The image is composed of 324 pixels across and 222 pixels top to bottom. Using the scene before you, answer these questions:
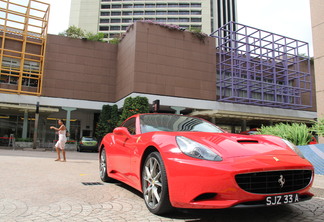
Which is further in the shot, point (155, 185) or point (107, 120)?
point (107, 120)

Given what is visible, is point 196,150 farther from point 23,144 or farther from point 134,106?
point 23,144

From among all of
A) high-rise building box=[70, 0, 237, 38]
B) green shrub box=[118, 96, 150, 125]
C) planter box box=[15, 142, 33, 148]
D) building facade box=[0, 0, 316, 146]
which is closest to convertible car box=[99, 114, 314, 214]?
green shrub box=[118, 96, 150, 125]

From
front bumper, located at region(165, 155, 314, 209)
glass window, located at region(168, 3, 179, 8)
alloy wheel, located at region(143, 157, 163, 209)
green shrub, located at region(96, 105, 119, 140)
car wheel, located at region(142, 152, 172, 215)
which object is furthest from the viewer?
glass window, located at region(168, 3, 179, 8)

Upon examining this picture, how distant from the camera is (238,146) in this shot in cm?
295

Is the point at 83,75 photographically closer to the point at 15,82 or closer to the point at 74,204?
the point at 15,82

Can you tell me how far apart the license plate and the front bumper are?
0.05 metres

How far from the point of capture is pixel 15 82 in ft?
88.9

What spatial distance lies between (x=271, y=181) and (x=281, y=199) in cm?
19

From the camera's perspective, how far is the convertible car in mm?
2516

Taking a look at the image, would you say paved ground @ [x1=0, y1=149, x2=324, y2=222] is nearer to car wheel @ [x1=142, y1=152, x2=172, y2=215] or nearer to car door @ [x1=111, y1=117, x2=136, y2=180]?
car wheel @ [x1=142, y1=152, x2=172, y2=215]

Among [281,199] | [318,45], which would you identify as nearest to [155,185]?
[281,199]

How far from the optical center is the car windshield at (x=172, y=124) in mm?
3947

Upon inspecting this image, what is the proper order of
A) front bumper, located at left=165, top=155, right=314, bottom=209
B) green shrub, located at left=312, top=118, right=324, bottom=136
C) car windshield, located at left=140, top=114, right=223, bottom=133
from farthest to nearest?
1. green shrub, located at left=312, top=118, right=324, bottom=136
2. car windshield, located at left=140, top=114, right=223, bottom=133
3. front bumper, located at left=165, top=155, right=314, bottom=209

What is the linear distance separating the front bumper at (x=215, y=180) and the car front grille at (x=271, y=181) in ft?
0.16
